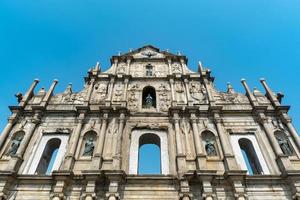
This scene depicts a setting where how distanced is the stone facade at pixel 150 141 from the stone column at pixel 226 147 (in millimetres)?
48

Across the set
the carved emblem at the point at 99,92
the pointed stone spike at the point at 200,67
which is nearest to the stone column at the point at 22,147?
the carved emblem at the point at 99,92

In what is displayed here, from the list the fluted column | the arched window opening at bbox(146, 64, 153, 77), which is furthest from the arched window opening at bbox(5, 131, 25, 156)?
the fluted column

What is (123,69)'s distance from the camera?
59.5 feet

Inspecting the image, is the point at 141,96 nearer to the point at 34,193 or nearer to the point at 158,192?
the point at 158,192

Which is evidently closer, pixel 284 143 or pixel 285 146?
pixel 285 146

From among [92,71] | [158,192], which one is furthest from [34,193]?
[92,71]

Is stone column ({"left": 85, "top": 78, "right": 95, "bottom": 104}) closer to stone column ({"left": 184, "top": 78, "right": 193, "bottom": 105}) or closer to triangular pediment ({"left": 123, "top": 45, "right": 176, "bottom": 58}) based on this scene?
triangular pediment ({"left": 123, "top": 45, "right": 176, "bottom": 58})

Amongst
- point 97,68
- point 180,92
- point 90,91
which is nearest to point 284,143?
point 180,92

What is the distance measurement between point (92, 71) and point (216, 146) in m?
9.26

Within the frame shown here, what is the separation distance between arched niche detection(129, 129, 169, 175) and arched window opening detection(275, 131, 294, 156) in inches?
213

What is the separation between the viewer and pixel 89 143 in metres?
12.8

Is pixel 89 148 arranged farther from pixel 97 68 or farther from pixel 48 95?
pixel 97 68

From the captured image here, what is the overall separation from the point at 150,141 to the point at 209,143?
9.97 ft

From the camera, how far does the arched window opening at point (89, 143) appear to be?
12411 millimetres
